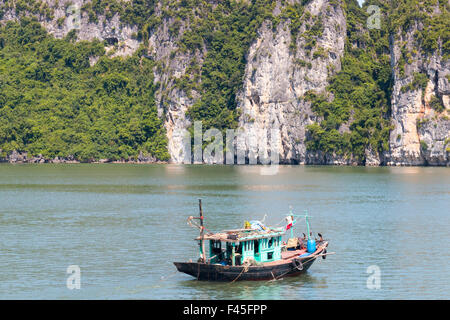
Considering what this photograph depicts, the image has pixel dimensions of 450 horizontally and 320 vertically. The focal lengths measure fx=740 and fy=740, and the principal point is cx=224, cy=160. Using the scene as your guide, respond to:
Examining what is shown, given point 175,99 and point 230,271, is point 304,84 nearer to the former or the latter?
point 175,99

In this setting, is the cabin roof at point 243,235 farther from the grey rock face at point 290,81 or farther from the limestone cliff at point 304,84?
the grey rock face at point 290,81

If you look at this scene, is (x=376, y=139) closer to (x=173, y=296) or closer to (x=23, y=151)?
(x=23, y=151)

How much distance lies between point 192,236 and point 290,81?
12699 cm

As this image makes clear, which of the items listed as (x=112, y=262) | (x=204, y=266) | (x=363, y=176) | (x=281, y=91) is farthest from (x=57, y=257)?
(x=281, y=91)

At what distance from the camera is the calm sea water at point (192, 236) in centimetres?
3566

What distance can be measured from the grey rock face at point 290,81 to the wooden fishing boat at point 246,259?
131 m

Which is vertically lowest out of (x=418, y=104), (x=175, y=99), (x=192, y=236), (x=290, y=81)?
(x=192, y=236)

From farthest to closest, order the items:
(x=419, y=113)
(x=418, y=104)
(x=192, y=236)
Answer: (x=419, y=113) → (x=418, y=104) → (x=192, y=236)

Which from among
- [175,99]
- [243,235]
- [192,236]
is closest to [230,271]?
[243,235]

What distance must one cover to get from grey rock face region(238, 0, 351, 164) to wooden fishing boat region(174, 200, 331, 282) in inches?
5149

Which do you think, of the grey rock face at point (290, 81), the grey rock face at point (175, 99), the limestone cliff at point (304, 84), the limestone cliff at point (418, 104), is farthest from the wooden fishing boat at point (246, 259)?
the grey rock face at point (175, 99)

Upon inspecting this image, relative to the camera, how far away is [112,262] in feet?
137

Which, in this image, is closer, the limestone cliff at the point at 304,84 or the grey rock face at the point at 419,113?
the grey rock face at the point at 419,113

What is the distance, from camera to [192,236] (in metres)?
51.3
